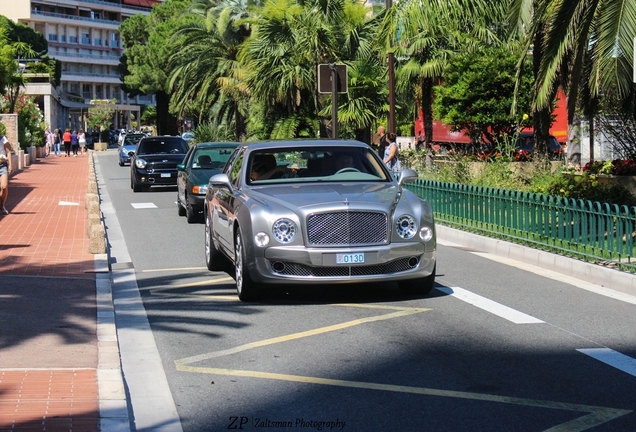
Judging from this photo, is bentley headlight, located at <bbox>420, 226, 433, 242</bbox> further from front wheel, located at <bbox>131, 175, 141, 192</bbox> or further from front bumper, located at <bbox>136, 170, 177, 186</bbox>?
front wheel, located at <bbox>131, 175, 141, 192</bbox>

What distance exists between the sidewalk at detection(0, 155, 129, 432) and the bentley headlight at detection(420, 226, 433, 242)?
3.25m

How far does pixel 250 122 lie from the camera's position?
40.3 m

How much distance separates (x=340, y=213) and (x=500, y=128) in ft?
73.2

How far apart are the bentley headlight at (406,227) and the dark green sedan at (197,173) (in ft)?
30.7

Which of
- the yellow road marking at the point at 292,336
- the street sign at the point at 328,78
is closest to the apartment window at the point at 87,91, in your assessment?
the street sign at the point at 328,78

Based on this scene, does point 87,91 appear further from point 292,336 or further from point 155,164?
point 292,336

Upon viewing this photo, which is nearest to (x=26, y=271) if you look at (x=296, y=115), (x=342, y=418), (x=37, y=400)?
(x=37, y=400)

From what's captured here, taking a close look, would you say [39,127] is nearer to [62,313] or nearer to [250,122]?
[250,122]

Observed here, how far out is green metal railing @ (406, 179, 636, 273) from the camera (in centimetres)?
1177

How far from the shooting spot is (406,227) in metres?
9.98

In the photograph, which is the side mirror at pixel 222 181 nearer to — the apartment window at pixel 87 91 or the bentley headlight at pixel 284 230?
the bentley headlight at pixel 284 230

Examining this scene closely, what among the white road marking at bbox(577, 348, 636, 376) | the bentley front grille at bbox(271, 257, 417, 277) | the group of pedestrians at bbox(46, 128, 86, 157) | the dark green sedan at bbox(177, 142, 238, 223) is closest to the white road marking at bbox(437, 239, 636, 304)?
the white road marking at bbox(577, 348, 636, 376)

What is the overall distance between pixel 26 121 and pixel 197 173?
35.2 meters

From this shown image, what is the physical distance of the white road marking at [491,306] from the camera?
30.3ft
